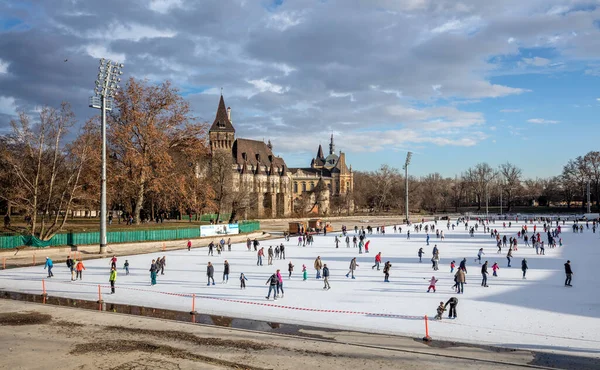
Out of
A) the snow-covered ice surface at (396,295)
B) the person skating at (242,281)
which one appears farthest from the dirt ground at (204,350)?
the person skating at (242,281)

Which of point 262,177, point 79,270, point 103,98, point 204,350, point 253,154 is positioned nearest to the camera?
point 204,350

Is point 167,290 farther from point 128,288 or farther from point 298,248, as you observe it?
point 298,248

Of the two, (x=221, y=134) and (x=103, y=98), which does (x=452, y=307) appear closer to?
(x=103, y=98)

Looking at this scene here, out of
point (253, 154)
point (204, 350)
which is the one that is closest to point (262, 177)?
point (253, 154)

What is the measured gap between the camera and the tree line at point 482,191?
111m

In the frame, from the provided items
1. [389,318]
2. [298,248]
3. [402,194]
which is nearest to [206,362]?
[389,318]

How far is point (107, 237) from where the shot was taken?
116 feet

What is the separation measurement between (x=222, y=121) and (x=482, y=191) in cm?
7958

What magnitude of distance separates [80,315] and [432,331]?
11.3 metres

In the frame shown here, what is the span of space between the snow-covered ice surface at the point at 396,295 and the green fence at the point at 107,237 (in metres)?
5.17

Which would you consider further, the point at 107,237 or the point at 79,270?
the point at 107,237

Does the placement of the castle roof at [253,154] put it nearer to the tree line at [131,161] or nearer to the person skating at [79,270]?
the tree line at [131,161]

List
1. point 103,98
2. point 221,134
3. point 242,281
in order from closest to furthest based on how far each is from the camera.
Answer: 1. point 242,281
2. point 103,98
3. point 221,134

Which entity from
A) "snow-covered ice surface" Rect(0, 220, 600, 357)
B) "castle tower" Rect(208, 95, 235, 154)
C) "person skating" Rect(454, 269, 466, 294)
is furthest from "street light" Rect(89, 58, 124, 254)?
"castle tower" Rect(208, 95, 235, 154)
